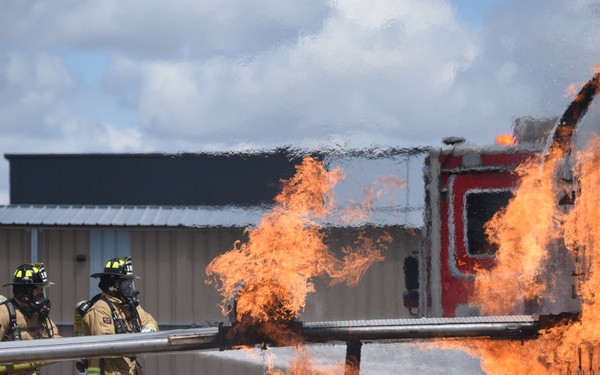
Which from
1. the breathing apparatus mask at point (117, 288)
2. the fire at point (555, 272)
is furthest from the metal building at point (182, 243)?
the fire at point (555, 272)

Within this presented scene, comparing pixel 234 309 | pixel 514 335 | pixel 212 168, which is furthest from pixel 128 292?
pixel 212 168

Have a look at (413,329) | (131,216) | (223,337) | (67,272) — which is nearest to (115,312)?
(223,337)

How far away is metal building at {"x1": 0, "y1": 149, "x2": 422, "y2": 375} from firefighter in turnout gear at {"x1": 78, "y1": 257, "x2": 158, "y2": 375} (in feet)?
16.8

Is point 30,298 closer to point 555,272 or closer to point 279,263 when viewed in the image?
point 279,263

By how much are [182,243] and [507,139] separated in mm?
6930

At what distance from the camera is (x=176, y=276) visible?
13680 millimetres

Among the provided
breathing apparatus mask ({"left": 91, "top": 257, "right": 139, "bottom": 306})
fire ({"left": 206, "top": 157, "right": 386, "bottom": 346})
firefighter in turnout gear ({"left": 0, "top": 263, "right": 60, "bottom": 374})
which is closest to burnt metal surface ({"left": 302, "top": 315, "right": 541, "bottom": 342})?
fire ({"left": 206, "top": 157, "right": 386, "bottom": 346})

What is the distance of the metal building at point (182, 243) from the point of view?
13.5 metres

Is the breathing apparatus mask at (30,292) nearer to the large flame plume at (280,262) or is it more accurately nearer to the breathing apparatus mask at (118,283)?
the breathing apparatus mask at (118,283)

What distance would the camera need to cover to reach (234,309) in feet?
14.6

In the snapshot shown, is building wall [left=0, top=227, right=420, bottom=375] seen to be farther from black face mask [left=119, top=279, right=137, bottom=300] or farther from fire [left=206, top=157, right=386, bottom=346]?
fire [left=206, top=157, right=386, bottom=346]

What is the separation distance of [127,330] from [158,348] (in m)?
3.77

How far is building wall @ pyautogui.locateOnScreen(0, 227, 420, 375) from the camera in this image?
44.1 ft

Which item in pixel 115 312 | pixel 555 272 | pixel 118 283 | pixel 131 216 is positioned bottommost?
pixel 115 312
